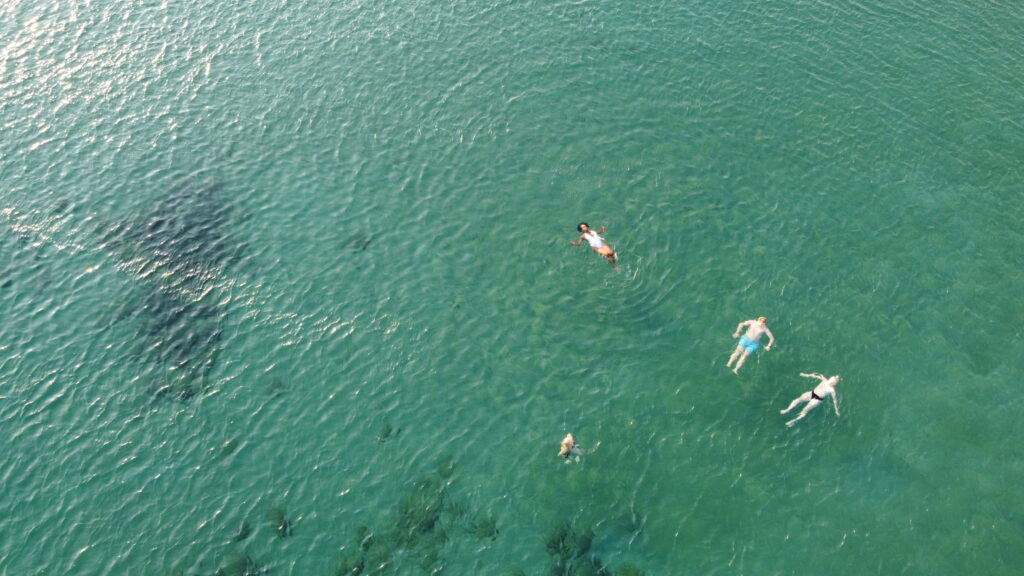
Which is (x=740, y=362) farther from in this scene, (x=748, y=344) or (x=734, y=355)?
(x=748, y=344)

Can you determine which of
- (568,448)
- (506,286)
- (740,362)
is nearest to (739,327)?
(740,362)

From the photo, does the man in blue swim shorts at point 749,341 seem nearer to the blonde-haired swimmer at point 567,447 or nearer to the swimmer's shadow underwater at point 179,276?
the blonde-haired swimmer at point 567,447

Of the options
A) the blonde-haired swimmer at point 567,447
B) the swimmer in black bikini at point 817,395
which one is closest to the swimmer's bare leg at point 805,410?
the swimmer in black bikini at point 817,395

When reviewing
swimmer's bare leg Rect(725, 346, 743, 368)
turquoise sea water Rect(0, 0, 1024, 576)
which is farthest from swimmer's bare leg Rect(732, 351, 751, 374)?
turquoise sea water Rect(0, 0, 1024, 576)

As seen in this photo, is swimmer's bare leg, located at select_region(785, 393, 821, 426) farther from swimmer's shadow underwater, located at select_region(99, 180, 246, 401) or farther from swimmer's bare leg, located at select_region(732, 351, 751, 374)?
swimmer's shadow underwater, located at select_region(99, 180, 246, 401)

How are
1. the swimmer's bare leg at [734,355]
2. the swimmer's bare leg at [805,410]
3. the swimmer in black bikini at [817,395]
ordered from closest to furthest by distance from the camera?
the swimmer in black bikini at [817,395], the swimmer's bare leg at [805,410], the swimmer's bare leg at [734,355]

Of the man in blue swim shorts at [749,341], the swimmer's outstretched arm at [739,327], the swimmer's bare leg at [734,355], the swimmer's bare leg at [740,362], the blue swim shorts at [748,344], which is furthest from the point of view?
the swimmer's bare leg at [734,355]

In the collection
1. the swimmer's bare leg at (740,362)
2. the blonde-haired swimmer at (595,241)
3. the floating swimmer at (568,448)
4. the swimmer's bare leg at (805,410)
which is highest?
the blonde-haired swimmer at (595,241)
